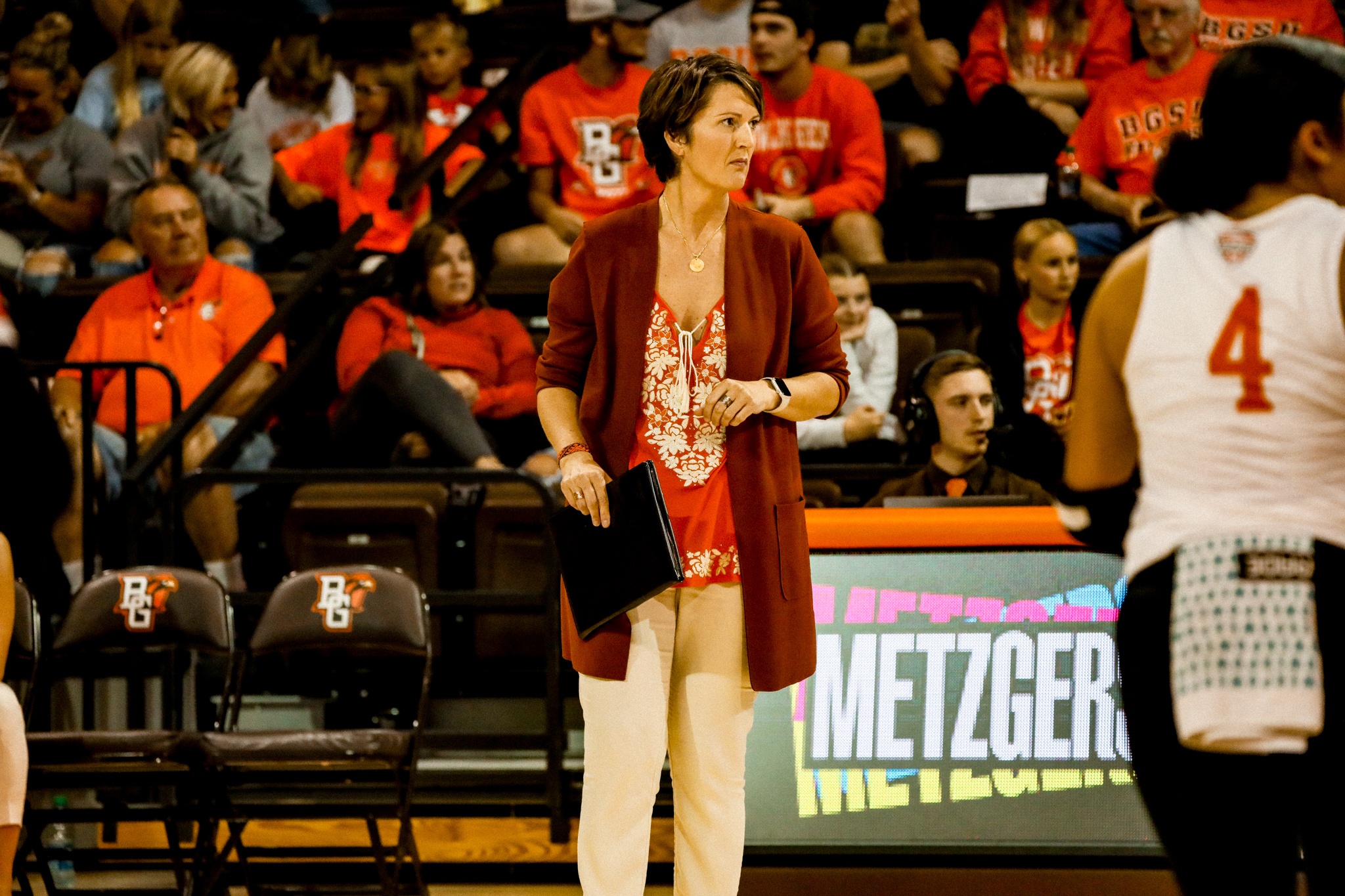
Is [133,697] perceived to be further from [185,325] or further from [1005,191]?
[1005,191]

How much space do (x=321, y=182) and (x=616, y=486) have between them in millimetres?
4933

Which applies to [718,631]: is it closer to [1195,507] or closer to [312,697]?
[1195,507]

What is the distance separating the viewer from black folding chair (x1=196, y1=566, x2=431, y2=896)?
12.6 ft

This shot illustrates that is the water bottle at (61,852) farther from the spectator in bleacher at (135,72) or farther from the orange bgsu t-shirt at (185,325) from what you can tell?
Result: the spectator in bleacher at (135,72)

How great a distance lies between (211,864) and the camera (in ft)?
12.4

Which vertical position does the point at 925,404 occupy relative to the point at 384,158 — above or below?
below

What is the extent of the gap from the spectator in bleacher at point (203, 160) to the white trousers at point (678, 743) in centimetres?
448

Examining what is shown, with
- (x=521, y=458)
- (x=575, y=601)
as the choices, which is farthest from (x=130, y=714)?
(x=575, y=601)

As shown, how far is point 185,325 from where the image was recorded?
594 cm

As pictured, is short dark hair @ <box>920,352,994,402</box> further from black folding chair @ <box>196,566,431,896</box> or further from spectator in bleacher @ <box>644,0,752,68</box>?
Answer: spectator in bleacher @ <box>644,0,752,68</box>

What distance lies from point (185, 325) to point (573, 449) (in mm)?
3786

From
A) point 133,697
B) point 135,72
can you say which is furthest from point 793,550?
point 135,72

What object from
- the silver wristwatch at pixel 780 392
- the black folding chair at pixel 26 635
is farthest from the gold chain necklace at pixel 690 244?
the black folding chair at pixel 26 635

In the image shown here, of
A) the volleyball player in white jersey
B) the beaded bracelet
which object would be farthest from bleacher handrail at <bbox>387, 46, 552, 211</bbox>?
the volleyball player in white jersey
